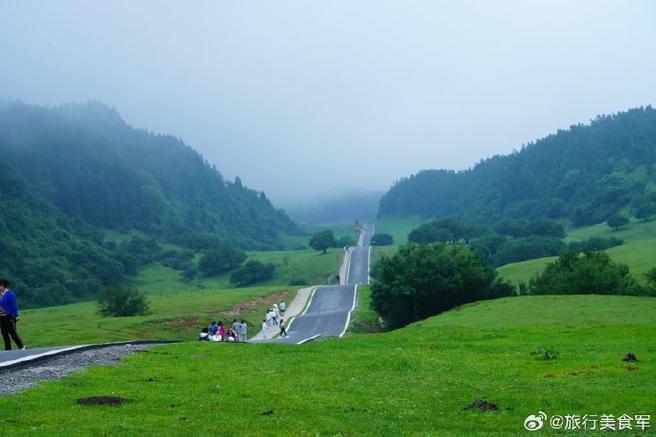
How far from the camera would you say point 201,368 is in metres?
24.8

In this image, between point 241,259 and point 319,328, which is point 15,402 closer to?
point 319,328

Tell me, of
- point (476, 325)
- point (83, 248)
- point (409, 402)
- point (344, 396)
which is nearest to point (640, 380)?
point (409, 402)

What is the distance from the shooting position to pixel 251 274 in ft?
549

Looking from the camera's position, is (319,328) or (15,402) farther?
(319,328)

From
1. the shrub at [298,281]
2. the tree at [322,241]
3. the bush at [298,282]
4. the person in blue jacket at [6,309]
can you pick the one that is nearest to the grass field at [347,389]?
the person in blue jacket at [6,309]

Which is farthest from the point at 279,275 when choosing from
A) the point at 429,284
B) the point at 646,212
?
the point at 646,212

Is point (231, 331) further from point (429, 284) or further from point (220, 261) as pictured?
point (220, 261)

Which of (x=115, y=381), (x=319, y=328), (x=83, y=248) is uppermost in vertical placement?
(x=83, y=248)

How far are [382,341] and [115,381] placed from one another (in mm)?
19029

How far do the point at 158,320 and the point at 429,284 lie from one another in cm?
2957

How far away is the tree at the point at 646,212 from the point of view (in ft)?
624

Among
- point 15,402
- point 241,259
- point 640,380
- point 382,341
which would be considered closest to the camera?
point 15,402

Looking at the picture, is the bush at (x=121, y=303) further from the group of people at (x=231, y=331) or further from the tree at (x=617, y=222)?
the tree at (x=617, y=222)

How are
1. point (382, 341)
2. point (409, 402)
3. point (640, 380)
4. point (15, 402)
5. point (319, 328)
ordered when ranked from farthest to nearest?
point (319, 328) → point (382, 341) → point (640, 380) → point (409, 402) → point (15, 402)
